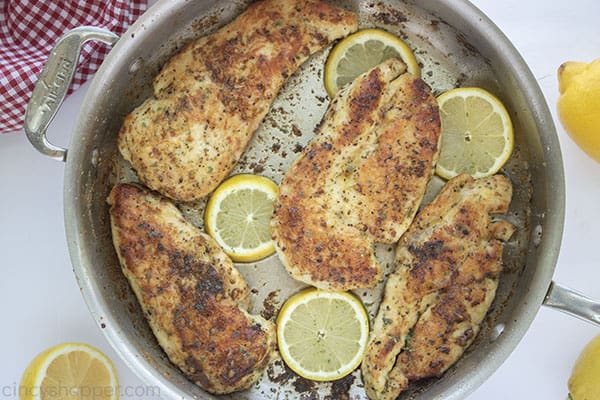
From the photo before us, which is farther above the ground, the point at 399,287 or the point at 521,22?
the point at 521,22

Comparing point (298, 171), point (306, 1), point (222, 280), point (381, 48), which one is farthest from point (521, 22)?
point (222, 280)

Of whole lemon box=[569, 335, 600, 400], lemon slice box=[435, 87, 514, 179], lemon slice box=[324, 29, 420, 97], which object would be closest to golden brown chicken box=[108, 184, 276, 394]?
lemon slice box=[324, 29, 420, 97]

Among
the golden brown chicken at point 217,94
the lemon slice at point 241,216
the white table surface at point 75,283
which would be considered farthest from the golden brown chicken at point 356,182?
the white table surface at point 75,283

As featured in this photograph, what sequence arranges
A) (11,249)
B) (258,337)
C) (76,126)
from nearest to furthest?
(76,126) < (258,337) < (11,249)

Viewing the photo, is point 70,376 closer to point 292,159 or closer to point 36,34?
point 292,159

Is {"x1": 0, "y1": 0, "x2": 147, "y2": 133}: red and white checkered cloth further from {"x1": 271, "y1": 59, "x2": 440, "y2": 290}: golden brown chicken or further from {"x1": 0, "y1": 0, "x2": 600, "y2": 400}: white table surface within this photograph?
{"x1": 271, "y1": 59, "x2": 440, "y2": 290}: golden brown chicken

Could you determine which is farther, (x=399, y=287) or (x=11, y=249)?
(x=11, y=249)

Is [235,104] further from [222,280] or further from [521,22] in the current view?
[521,22]

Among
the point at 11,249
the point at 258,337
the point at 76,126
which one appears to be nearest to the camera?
the point at 76,126
